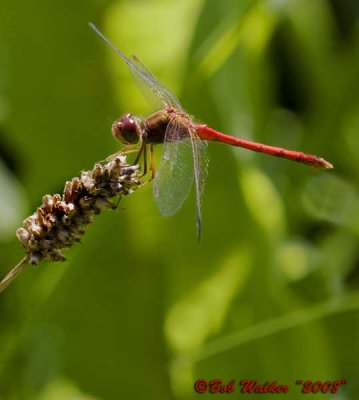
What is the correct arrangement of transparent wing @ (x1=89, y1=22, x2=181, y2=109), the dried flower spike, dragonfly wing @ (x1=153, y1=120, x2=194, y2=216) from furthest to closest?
transparent wing @ (x1=89, y1=22, x2=181, y2=109), dragonfly wing @ (x1=153, y1=120, x2=194, y2=216), the dried flower spike

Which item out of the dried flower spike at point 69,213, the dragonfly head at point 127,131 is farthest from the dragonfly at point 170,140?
the dried flower spike at point 69,213

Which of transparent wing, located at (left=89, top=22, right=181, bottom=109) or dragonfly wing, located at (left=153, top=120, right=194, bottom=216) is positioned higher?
transparent wing, located at (left=89, top=22, right=181, bottom=109)

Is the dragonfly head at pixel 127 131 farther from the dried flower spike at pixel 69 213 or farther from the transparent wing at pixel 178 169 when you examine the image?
the dried flower spike at pixel 69 213

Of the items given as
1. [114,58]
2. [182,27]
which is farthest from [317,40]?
[114,58]

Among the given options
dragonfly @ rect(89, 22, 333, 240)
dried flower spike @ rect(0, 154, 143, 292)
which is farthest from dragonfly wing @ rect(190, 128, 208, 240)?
dried flower spike @ rect(0, 154, 143, 292)

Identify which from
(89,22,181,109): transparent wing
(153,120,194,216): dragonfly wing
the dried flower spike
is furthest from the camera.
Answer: (89,22,181,109): transparent wing

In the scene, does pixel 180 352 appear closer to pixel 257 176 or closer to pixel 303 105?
pixel 257 176

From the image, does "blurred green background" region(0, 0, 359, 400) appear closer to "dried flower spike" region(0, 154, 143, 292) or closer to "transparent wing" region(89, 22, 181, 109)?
"transparent wing" region(89, 22, 181, 109)

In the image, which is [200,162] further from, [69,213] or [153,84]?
[69,213]
